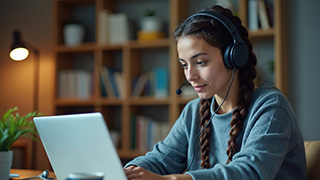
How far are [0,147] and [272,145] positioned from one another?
0.97 m

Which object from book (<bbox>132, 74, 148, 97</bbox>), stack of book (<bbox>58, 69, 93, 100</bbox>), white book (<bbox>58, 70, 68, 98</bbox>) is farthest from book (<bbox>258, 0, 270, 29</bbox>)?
white book (<bbox>58, 70, 68, 98</bbox>)

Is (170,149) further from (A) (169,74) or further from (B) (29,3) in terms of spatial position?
(B) (29,3)

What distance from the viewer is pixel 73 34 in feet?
11.3

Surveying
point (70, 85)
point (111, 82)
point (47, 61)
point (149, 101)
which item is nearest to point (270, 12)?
point (149, 101)

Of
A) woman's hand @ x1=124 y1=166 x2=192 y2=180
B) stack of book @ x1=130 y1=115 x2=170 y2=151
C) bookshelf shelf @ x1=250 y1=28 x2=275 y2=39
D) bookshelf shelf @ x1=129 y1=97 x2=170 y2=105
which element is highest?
bookshelf shelf @ x1=250 y1=28 x2=275 y2=39

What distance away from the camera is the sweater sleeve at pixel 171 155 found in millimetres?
1462

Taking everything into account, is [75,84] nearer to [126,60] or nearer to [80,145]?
[126,60]

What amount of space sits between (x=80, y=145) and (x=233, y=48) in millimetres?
562

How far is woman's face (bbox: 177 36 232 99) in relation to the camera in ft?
4.27

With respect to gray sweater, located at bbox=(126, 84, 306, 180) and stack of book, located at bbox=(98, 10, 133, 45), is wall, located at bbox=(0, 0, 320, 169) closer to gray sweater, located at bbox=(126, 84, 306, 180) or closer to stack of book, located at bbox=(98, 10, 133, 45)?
stack of book, located at bbox=(98, 10, 133, 45)

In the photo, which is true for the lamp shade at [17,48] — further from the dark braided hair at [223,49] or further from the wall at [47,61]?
the dark braided hair at [223,49]

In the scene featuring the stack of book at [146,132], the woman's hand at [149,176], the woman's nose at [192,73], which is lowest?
the stack of book at [146,132]

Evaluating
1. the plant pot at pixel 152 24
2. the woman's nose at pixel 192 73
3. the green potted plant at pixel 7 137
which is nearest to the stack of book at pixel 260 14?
the plant pot at pixel 152 24

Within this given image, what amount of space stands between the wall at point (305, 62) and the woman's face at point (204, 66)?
5.88ft
